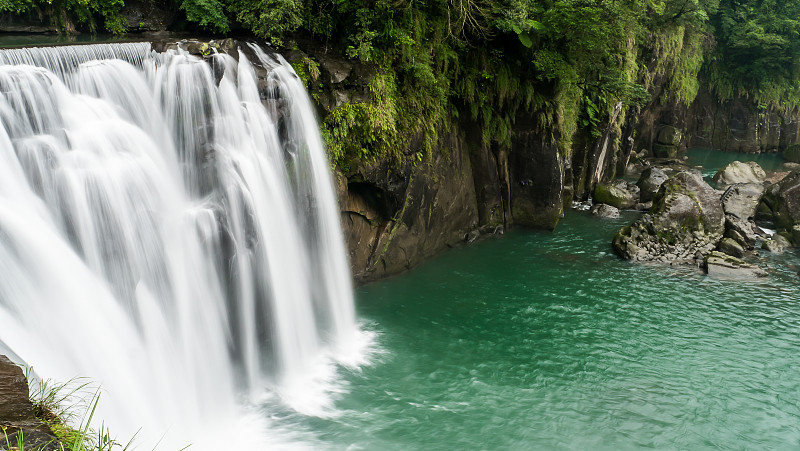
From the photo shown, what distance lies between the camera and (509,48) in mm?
14961

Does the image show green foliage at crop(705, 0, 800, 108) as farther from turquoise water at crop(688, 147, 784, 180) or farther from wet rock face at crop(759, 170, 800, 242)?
wet rock face at crop(759, 170, 800, 242)

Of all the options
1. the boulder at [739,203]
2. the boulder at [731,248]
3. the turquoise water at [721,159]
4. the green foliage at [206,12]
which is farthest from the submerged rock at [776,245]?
the green foliage at [206,12]

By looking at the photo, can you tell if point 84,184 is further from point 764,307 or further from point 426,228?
point 764,307

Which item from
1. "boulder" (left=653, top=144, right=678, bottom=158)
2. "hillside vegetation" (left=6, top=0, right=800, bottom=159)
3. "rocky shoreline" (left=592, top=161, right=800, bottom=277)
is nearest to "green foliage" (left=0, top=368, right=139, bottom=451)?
"hillside vegetation" (left=6, top=0, right=800, bottom=159)

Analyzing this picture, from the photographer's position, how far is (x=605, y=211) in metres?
18.4

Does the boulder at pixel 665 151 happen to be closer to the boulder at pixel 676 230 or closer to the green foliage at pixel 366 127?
the boulder at pixel 676 230

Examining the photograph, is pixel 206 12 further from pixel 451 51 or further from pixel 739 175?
pixel 739 175

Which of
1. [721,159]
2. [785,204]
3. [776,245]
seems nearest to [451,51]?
[776,245]

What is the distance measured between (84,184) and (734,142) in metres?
33.5

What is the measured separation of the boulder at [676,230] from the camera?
1484cm

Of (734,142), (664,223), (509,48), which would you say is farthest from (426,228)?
(734,142)

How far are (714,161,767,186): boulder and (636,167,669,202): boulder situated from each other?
4664mm

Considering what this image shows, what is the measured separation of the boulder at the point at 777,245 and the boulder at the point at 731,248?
3.30 ft

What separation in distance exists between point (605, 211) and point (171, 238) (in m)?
14.5
